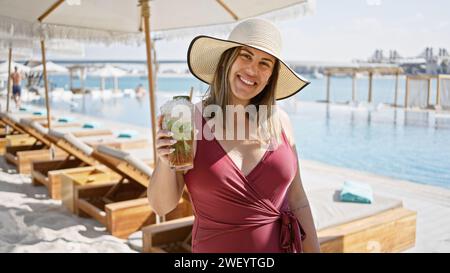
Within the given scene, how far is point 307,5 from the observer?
3.24 m

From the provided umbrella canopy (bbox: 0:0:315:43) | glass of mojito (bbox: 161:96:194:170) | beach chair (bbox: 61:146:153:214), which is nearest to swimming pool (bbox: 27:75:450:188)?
beach chair (bbox: 61:146:153:214)

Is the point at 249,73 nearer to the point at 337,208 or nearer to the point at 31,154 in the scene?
the point at 337,208

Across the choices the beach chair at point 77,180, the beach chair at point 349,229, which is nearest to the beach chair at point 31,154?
the beach chair at point 77,180

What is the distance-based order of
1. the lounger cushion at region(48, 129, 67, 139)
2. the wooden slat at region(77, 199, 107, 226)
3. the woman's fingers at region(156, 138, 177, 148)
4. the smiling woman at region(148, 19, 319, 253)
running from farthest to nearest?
1. the lounger cushion at region(48, 129, 67, 139)
2. the wooden slat at region(77, 199, 107, 226)
3. the smiling woman at region(148, 19, 319, 253)
4. the woman's fingers at region(156, 138, 177, 148)

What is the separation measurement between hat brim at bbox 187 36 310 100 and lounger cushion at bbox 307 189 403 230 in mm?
1580

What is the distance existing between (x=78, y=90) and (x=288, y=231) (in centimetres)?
2648

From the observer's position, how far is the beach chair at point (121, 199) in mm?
3541

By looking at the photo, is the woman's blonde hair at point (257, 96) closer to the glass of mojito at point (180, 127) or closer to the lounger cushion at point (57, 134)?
the glass of mojito at point (180, 127)

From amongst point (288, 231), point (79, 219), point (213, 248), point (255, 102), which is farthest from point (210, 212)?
point (79, 219)

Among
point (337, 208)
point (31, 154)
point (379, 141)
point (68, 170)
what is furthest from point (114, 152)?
→ point (379, 141)

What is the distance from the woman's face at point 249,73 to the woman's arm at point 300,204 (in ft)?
0.60

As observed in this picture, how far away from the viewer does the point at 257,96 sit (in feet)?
4.54

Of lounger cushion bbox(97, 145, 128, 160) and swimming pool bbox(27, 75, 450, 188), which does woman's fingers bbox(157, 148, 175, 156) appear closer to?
lounger cushion bbox(97, 145, 128, 160)

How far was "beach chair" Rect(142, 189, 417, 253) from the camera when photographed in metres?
2.82
